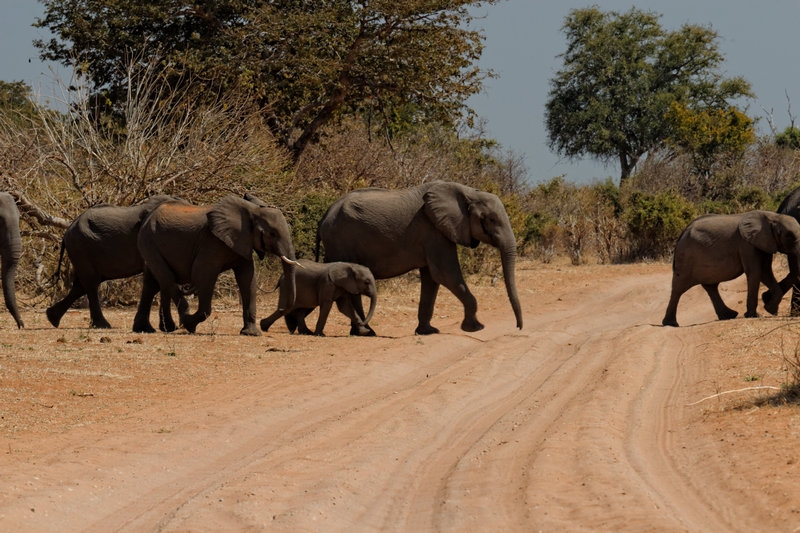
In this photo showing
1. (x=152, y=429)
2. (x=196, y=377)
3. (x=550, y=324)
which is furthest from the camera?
(x=550, y=324)

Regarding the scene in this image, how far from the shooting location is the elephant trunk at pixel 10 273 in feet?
53.0

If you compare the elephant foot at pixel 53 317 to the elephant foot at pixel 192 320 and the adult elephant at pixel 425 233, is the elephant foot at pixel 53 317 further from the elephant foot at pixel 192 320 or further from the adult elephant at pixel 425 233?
the adult elephant at pixel 425 233

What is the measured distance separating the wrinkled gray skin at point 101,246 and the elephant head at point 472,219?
3.75 metres

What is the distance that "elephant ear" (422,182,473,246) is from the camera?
57.3ft

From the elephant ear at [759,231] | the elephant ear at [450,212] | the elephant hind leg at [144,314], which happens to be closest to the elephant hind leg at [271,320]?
the elephant hind leg at [144,314]

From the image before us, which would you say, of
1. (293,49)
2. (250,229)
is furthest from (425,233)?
(293,49)

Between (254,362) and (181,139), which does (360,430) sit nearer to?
(254,362)

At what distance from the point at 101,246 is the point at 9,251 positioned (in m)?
1.63

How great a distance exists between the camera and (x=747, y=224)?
1906 centimetres

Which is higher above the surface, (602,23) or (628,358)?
(602,23)

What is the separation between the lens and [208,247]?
16.6 m

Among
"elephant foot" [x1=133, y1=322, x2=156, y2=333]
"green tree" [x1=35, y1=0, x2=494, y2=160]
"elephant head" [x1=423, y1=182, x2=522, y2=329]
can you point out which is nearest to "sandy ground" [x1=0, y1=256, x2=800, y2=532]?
"elephant foot" [x1=133, y1=322, x2=156, y2=333]

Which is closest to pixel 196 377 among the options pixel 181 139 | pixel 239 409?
pixel 239 409

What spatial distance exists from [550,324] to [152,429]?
11.7 metres
